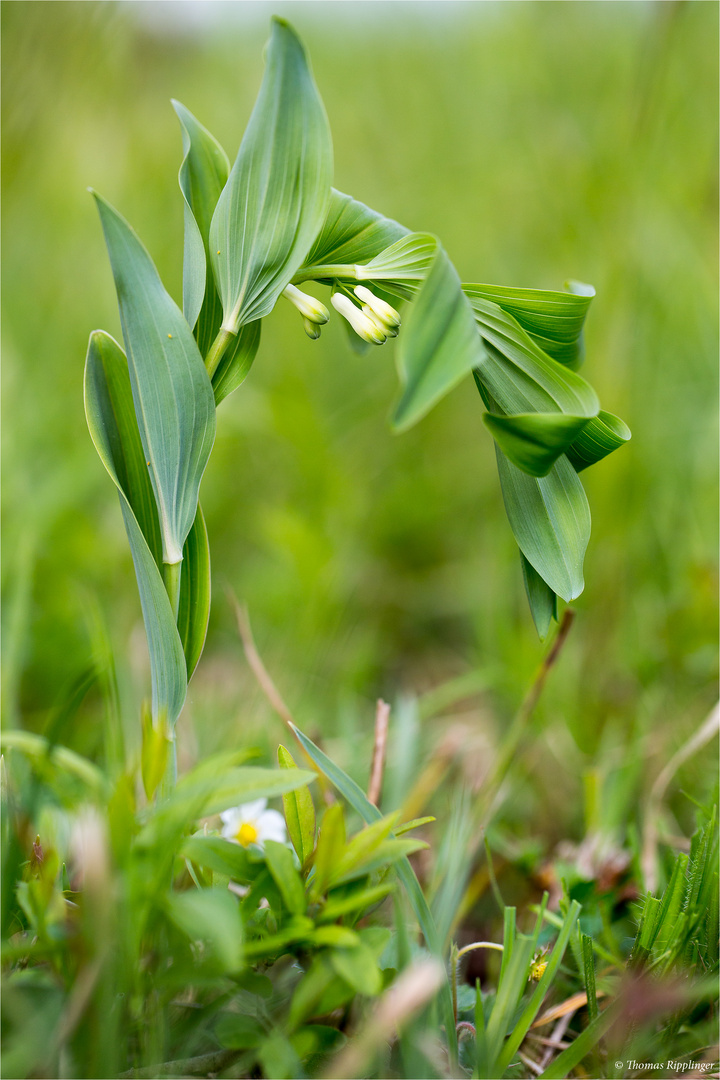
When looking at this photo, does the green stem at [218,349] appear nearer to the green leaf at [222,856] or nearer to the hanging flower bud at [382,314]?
the hanging flower bud at [382,314]

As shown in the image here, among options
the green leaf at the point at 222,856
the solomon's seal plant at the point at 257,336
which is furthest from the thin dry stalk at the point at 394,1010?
the solomon's seal plant at the point at 257,336

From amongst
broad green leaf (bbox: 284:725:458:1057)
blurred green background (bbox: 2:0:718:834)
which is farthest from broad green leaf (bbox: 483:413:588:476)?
blurred green background (bbox: 2:0:718:834)

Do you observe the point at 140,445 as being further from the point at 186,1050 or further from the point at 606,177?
the point at 606,177

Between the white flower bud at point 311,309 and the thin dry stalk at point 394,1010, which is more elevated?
the white flower bud at point 311,309

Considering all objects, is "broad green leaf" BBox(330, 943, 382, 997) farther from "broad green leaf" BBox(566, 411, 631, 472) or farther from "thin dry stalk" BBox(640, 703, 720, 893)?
"thin dry stalk" BBox(640, 703, 720, 893)

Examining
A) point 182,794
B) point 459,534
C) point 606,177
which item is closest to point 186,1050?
point 182,794

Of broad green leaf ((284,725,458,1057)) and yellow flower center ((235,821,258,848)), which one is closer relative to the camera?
broad green leaf ((284,725,458,1057))

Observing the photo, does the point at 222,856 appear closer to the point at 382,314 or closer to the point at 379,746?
the point at 379,746
